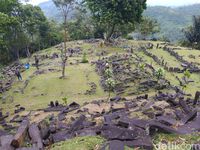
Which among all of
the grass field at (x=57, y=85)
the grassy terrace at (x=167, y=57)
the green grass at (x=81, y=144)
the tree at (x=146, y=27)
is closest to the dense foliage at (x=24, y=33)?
the grass field at (x=57, y=85)

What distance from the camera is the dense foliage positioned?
46.6 meters

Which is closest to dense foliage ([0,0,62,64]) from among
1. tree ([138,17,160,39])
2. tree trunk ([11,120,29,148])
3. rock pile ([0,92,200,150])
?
tree ([138,17,160,39])

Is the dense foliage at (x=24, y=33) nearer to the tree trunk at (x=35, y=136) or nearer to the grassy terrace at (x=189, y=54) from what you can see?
the grassy terrace at (x=189, y=54)

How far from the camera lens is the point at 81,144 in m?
11.9

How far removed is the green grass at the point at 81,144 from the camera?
11695 mm

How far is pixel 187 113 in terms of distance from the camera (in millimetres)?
15609

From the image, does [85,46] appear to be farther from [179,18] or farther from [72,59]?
[179,18]

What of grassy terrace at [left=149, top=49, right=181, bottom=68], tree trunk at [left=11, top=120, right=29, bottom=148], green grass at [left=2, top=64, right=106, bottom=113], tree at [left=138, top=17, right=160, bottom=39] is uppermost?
tree at [left=138, top=17, right=160, bottom=39]

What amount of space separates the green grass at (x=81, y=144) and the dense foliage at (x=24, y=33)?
29.8 metres

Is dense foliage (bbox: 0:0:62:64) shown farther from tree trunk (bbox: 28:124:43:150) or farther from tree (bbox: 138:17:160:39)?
tree trunk (bbox: 28:124:43:150)

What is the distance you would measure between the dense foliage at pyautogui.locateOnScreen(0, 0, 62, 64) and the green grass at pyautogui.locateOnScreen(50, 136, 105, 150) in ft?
→ 97.9

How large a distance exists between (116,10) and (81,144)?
38.7 metres

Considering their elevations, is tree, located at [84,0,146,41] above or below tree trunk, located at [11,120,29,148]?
above

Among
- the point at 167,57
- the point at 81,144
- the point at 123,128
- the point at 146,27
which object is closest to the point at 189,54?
the point at 167,57
